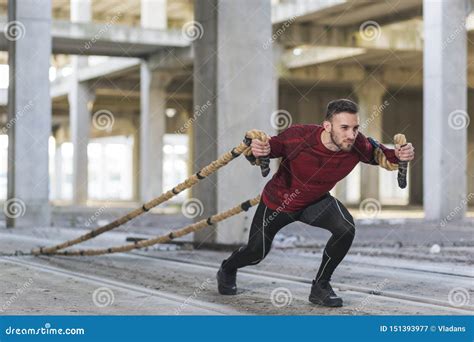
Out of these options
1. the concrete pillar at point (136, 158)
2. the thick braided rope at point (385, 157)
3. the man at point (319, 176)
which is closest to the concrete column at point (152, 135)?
the concrete pillar at point (136, 158)

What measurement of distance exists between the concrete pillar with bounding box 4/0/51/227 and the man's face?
15862mm

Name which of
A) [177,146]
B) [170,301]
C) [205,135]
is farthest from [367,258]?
[177,146]

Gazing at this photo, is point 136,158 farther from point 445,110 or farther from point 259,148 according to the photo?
point 259,148

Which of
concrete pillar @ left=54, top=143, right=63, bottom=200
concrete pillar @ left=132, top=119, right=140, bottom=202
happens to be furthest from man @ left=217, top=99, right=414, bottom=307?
concrete pillar @ left=54, top=143, right=63, bottom=200

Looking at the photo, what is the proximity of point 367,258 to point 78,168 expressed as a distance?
111 feet

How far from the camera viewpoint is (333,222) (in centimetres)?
768

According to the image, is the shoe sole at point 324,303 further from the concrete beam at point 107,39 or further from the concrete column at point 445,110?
the concrete beam at point 107,39

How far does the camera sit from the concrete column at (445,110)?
24969 mm

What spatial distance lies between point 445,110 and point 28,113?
436 inches

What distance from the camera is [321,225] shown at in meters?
7.76

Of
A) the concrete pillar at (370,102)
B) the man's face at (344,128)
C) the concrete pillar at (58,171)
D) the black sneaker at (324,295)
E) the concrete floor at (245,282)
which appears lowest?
the concrete floor at (245,282)

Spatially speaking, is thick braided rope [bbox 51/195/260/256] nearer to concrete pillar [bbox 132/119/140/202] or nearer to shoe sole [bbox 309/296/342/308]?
shoe sole [bbox 309/296/342/308]

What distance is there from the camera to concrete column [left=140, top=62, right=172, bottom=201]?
40.9m

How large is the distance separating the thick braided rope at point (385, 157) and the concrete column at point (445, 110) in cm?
1769
